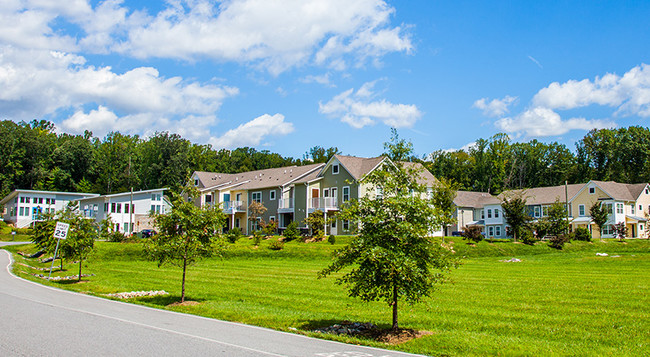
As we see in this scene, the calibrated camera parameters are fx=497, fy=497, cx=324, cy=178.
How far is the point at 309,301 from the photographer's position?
659 inches

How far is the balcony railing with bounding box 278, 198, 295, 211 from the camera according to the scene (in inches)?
2045

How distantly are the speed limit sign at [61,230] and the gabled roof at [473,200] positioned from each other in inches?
2232

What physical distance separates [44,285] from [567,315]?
21.3 m

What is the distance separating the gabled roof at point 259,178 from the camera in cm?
5484

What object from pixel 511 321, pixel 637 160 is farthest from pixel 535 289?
pixel 637 160

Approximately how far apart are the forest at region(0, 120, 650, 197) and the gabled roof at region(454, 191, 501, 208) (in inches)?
366

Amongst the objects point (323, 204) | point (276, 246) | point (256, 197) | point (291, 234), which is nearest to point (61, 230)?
point (276, 246)

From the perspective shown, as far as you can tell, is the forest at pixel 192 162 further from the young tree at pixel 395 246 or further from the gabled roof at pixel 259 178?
the young tree at pixel 395 246

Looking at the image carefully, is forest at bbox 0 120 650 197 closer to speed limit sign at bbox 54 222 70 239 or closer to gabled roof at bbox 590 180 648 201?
gabled roof at bbox 590 180 648 201

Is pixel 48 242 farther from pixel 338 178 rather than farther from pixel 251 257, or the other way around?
pixel 338 178

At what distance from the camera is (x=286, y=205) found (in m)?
52.3

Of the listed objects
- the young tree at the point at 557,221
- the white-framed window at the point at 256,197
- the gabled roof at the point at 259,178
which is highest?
the gabled roof at the point at 259,178

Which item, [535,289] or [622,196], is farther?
[622,196]

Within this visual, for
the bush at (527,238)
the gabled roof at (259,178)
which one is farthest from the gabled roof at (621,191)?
the gabled roof at (259,178)
